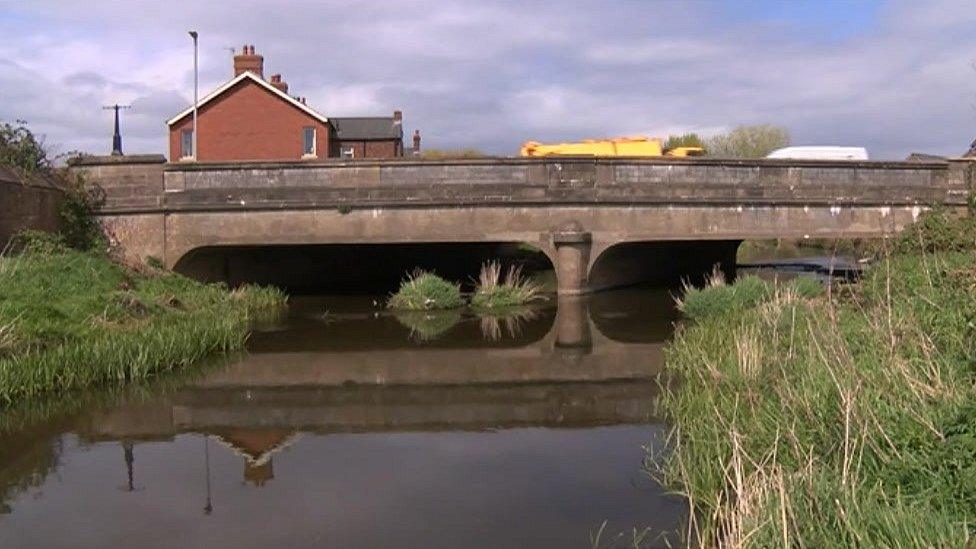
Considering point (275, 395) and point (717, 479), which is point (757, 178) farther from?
point (717, 479)

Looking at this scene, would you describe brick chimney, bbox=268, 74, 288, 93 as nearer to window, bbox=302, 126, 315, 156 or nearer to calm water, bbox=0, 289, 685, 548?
window, bbox=302, 126, 315, 156

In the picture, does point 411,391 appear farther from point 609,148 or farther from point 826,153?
point 826,153

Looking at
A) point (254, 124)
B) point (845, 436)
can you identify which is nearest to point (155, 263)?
point (845, 436)

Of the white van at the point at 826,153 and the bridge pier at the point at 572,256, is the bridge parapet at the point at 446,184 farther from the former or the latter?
the white van at the point at 826,153

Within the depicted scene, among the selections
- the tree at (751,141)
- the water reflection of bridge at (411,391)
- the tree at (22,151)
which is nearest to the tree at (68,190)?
the tree at (22,151)

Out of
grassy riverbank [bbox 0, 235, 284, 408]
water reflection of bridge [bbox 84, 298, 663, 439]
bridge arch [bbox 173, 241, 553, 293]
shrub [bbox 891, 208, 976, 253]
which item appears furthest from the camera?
bridge arch [bbox 173, 241, 553, 293]

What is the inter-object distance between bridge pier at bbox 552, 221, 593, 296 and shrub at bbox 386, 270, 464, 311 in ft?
8.23

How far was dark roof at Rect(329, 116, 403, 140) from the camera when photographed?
44.9 meters

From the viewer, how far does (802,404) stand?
6328 mm

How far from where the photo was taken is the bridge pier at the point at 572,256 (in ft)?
67.5

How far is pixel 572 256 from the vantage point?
21016 millimetres

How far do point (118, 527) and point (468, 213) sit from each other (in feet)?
49.0

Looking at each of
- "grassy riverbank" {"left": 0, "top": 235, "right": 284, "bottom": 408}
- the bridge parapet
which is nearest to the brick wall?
the bridge parapet

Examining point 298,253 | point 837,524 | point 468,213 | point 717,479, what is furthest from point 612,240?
point 837,524
